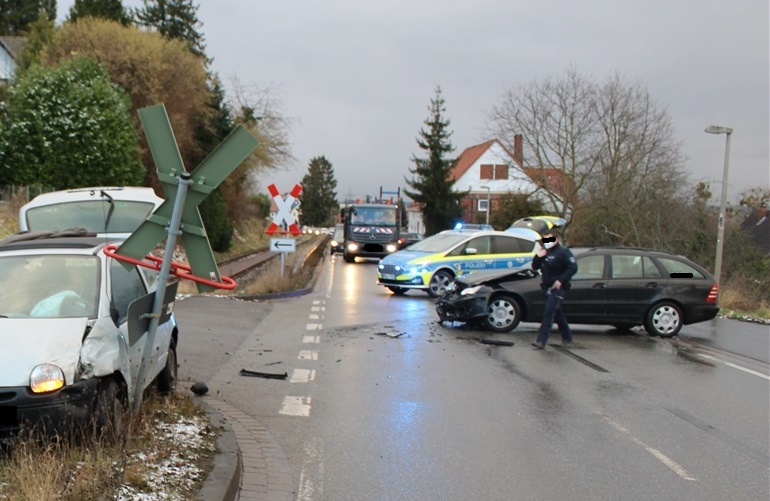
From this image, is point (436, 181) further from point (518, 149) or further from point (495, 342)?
point (495, 342)

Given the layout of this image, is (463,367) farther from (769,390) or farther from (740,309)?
(740,309)

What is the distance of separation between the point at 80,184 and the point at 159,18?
3945cm

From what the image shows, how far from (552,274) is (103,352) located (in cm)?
769

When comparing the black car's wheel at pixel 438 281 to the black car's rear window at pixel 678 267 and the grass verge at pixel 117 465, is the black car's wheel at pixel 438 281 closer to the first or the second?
the black car's rear window at pixel 678 267

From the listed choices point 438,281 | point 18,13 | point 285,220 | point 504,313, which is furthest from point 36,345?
point 18,13

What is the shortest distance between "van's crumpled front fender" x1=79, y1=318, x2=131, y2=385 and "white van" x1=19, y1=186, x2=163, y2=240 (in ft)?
16.6

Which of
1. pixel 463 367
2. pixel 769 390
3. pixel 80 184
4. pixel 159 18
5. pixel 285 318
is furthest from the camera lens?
pixel 159 18

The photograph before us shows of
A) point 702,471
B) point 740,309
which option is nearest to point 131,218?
point 702,471

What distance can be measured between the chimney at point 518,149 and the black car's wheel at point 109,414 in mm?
35514

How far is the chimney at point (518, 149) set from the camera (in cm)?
3931

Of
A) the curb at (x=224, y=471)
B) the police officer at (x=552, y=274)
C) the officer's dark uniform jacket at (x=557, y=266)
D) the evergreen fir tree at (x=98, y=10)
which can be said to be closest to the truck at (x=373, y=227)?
the evergreen fir tree at (x=98, y=10)

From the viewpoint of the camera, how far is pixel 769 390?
29.3 ft

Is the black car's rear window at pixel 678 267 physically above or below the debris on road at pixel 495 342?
above

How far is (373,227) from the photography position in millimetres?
33969
